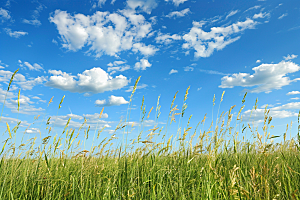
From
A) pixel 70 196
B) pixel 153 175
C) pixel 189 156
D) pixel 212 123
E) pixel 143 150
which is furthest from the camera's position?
pixel 212 123

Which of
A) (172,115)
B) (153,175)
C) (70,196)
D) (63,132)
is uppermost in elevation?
(172,115)

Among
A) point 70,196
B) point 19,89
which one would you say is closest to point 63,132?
point 19,89

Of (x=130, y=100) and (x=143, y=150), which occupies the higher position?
(x=130, y=100)

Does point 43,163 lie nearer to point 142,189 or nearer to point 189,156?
point 142,189

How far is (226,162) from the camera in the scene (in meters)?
3.04

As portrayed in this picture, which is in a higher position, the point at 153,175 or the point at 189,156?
the point at 189,156

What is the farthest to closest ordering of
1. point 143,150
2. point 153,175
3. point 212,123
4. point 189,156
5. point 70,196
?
point 212,123, point 143,150, point 189,156, point 153,175, point 70,196

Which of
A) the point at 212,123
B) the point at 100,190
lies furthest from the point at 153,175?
the point at 212,123

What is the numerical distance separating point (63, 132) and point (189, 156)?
226cm

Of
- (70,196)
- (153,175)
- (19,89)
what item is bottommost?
(70,196)

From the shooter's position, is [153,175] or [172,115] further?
[172,115]

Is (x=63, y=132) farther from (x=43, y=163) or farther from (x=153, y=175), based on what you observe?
(x=153, y=175)

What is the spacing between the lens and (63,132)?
3.40m

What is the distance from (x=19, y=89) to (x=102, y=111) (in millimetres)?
1198
